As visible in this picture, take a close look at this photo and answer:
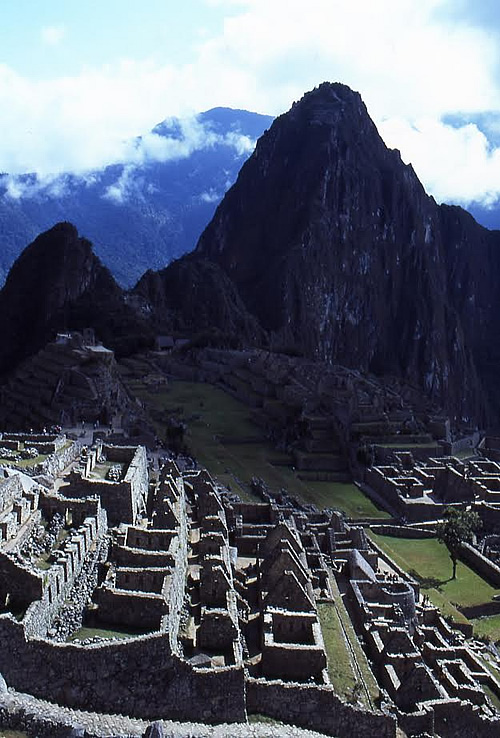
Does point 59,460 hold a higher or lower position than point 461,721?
higher

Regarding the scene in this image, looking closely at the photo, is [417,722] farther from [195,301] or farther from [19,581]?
[195,301]

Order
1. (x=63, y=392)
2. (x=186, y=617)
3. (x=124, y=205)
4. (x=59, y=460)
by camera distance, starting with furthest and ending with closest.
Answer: (x=124, y=205) → (x=63, y=392) → (x=59, y=460) → (x=186, y=617)

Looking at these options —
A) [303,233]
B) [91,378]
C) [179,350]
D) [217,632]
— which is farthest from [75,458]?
[303,233]

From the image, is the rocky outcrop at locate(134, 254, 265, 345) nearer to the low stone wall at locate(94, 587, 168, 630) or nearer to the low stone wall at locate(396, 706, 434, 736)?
the low stone wall at locate(396, 706, 434, 736)

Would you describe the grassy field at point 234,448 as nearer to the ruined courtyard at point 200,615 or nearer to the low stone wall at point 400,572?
the ruined courtyard at point 200,615

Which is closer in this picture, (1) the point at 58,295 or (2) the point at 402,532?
(2) the point at 402,532

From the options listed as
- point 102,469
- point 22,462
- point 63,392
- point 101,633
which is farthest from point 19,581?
point 63,392

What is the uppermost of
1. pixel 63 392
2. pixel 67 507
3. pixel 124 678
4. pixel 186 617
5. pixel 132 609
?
pixel 63 392
